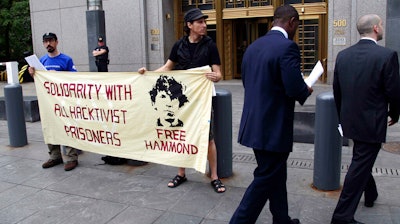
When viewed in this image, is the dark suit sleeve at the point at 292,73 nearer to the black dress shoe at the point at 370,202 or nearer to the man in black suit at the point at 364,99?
the man in black suit at the point at 364,99

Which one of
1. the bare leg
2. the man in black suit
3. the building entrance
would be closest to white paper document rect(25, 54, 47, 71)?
the bare leg

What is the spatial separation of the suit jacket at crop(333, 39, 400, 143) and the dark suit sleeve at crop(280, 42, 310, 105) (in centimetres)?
64

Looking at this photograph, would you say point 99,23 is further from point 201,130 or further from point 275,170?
point 275,170

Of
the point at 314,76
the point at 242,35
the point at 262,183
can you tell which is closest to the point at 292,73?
the point at 314,76

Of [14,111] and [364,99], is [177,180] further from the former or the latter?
[14,111]

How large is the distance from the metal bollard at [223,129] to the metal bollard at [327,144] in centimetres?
101

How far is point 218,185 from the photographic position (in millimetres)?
4629

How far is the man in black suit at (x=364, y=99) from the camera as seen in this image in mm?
3314

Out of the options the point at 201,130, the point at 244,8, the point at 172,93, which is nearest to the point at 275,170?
the point at 201,130

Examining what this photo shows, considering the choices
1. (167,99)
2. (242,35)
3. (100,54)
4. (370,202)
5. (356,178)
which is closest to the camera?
(356,178)

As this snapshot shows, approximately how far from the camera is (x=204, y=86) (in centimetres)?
450

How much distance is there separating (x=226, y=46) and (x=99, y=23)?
18.6 ft

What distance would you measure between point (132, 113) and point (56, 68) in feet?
5.06

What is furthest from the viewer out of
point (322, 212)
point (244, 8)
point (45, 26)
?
point (45, 26)
